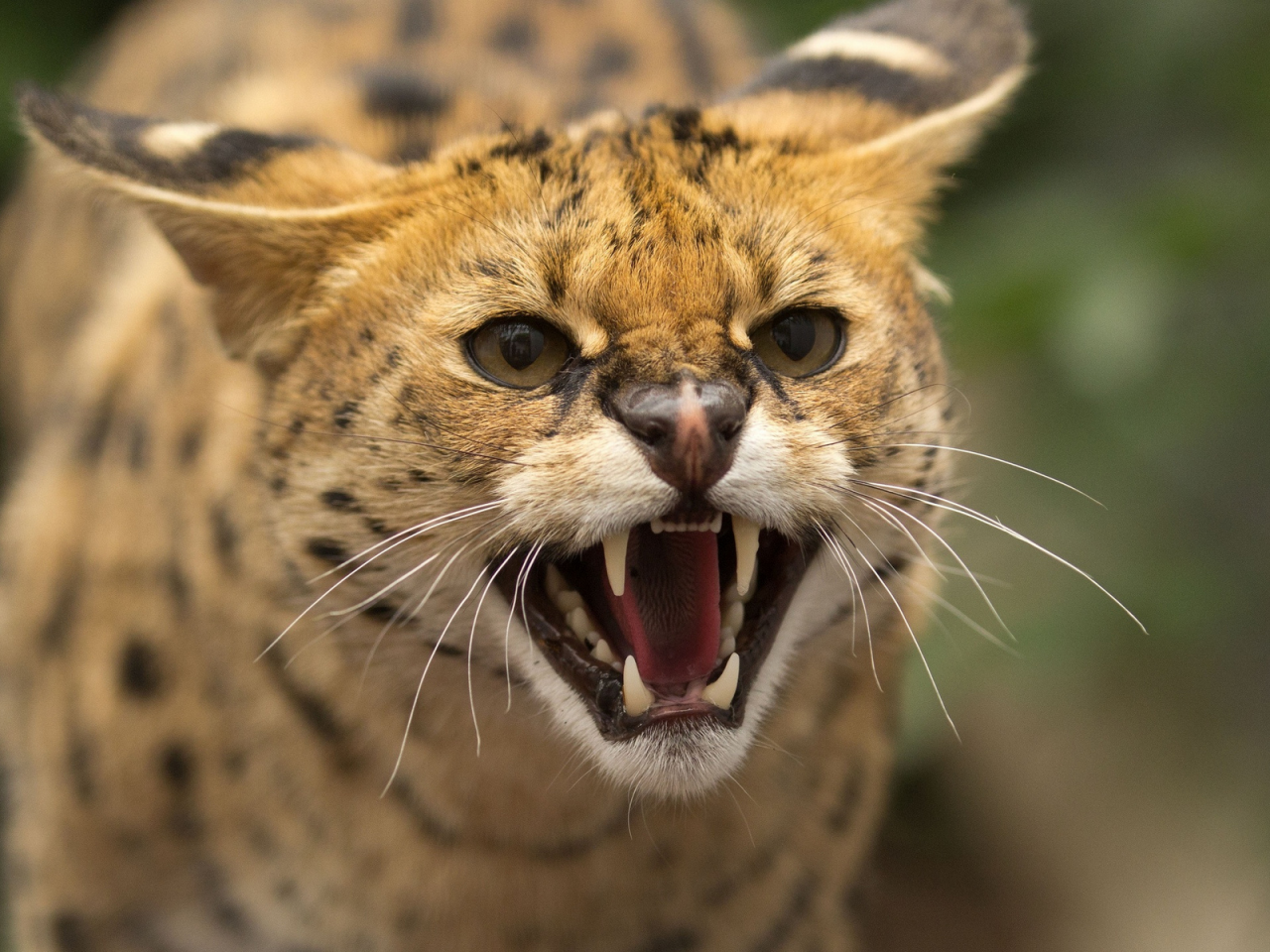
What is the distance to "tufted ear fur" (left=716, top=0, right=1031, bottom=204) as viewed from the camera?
2.40 metres

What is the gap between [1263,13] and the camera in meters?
3.99

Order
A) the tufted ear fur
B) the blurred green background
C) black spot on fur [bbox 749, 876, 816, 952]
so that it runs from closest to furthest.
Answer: the tufted ear fur
black spot on fur [bbox 749, 876, 816, 952]
the blurred green background

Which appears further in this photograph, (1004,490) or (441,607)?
(1004,490)

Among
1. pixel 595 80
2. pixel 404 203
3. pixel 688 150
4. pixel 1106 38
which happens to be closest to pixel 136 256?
pixel 595 80

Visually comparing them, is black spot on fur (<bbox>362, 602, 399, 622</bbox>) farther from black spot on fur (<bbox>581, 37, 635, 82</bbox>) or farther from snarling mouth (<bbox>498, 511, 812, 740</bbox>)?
black spot on fur (<bbox>581, 37, 635, 82</bbox>)

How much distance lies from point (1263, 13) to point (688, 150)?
8.08 feet

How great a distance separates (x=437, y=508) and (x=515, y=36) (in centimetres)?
184

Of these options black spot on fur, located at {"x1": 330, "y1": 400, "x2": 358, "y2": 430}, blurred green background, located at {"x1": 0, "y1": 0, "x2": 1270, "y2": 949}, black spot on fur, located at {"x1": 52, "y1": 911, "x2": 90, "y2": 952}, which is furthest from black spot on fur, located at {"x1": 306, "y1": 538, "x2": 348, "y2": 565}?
blurred green background, located at {"x1": 0, "y1": 0, "x2": 1270, "y2": 949}

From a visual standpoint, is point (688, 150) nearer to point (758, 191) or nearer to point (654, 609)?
point (758, 191)

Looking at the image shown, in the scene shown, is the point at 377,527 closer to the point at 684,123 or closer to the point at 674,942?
the point at 684,123

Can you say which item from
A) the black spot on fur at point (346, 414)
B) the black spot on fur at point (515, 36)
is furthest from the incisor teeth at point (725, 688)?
the black spot on fur at point (515, 36)

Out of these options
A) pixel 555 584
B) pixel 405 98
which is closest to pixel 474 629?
pixel 555 584

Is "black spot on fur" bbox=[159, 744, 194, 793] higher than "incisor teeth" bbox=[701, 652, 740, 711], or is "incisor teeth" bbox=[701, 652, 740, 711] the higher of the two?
"incisor teeth" bbox=[701, 652, 740, 711]

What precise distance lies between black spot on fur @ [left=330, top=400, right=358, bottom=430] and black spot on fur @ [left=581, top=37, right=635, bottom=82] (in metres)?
1.55
